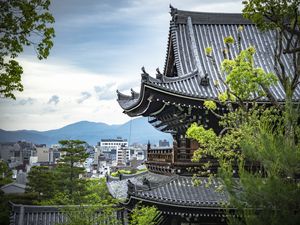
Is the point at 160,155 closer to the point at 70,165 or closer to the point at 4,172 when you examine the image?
the point at 4,172

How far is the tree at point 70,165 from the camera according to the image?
44.2 m

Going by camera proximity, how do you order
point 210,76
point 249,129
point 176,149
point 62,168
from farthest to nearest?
point 62,168 → point 210,76 → point 176,149 → point 249,129

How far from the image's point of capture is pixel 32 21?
8328 millimetres

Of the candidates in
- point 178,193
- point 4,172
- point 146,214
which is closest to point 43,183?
point 4,172

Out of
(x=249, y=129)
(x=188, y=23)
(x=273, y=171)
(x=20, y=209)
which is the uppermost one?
(x=188, y=23)

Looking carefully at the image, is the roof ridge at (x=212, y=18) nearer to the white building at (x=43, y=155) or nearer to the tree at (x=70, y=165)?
the tree at (x=70, y=165)

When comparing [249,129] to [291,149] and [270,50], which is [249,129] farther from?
[270,50]

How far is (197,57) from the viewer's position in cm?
1958

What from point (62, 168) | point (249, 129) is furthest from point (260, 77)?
point (62, 168)

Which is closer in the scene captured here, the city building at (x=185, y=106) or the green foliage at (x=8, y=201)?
the city building at (x=185, y=106)

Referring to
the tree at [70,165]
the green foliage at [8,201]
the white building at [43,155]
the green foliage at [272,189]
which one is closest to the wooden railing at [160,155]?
the green foliage at [272,189]

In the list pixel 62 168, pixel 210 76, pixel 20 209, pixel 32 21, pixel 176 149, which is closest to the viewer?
pixel 32 21

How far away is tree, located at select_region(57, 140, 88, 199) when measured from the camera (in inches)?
1741

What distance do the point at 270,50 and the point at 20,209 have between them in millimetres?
15279
